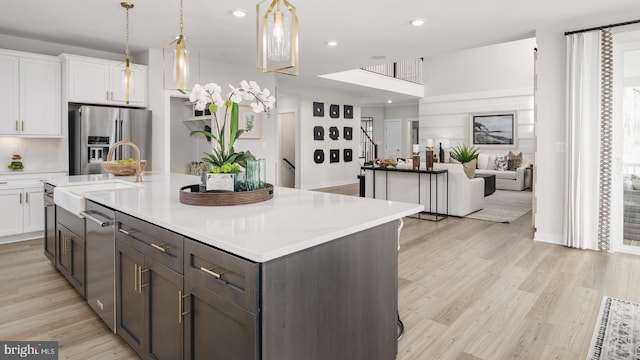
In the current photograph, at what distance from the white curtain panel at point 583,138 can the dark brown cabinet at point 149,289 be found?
170 inches

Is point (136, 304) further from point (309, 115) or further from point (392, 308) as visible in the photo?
point (309, 115)

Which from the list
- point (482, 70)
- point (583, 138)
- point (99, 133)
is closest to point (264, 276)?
point (583, 138)

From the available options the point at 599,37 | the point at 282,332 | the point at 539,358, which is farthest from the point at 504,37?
the point at 282,332

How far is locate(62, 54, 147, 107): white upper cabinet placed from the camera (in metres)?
4.77

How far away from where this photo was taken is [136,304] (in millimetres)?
1951

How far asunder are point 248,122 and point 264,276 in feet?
19.4

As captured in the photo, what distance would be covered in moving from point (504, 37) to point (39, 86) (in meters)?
5.89

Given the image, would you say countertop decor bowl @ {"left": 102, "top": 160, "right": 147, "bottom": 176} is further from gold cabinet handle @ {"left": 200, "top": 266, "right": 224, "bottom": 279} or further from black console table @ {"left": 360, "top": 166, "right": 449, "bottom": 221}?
black console table @ {"left": 360, "top": 166, "right": 449, "bottom": 221}

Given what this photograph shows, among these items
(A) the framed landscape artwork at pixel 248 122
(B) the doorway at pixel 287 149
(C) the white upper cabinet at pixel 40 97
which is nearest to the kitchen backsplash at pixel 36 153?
(C) the white upper cabinet at pixel 40 97

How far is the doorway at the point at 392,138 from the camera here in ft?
44.9

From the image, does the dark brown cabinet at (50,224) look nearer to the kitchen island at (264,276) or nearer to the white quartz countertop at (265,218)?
the white quartz countertop at (265,218)

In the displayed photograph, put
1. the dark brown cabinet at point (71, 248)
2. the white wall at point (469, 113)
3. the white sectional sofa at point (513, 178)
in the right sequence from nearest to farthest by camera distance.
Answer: the dark brown cabinet at point (71, 248) → the white sectional sofa at point (513, 178) → the white wall at point (469, 113)

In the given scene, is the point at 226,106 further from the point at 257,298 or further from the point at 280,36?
the point at 257,298

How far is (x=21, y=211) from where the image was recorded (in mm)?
4535
